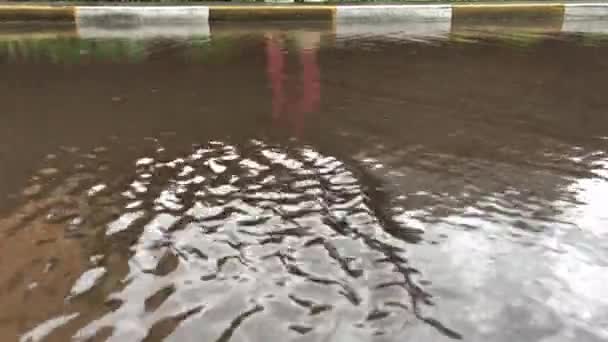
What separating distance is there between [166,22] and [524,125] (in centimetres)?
800

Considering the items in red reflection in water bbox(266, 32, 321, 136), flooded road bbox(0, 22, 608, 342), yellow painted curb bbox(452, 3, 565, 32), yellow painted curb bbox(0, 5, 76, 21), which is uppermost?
yellow painted curb bbox(0, 5, 76, 21)

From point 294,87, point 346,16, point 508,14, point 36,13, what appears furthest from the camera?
point 508,14

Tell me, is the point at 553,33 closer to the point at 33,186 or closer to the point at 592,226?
the point at 592,226

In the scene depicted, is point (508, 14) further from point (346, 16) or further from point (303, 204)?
point (303, 204)

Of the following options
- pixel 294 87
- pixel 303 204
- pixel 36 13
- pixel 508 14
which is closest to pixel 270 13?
pixel 36 13

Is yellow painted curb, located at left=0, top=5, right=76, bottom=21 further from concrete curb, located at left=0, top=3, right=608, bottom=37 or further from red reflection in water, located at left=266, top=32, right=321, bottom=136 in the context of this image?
red reflection in water, located at left=266, top=32, right=321, bottom=136

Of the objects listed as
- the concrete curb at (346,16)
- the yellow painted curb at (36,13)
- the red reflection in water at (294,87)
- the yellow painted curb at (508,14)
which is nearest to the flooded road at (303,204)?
the red reflection in water at (294,87)

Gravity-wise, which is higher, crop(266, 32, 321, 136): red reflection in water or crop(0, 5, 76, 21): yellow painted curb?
crop(0, 5, 76, 21): yellow painted curb

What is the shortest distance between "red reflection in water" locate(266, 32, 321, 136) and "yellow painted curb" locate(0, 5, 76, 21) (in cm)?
457

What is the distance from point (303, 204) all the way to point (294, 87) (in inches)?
124

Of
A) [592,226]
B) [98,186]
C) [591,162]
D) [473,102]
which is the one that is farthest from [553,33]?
[98,186]

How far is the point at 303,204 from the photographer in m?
4.05

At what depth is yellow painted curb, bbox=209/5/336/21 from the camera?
1217 centimetres

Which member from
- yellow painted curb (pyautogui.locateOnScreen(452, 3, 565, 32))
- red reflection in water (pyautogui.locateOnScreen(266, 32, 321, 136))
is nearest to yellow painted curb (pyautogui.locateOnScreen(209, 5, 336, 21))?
yellow painted curb (pyautogui.locateOnScreen(452, 3, 565, 32))
